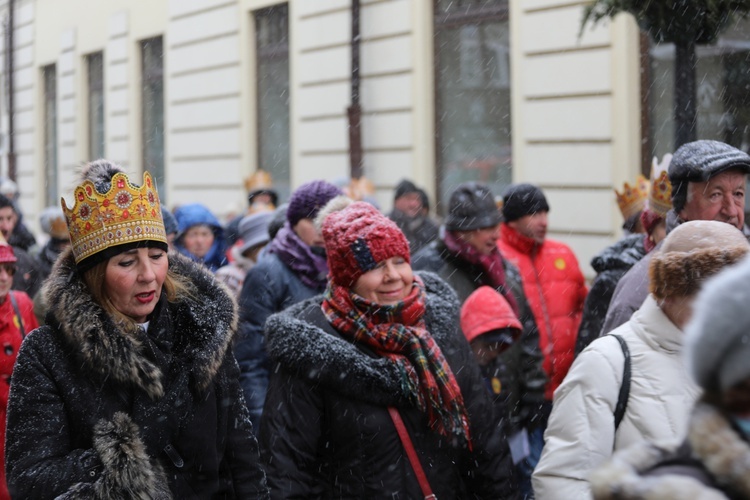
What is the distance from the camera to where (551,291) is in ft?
21.4

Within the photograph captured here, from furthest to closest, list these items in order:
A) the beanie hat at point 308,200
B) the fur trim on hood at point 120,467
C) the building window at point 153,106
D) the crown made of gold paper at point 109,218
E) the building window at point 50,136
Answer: the building window at point 50,136 < the building window at point 153,106 < the beanie hat at point 308,200 < the crown made of gold paper at point 109,218 < the fur trim on hood at point 120,467

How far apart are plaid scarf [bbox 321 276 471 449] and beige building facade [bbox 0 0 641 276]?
104cm

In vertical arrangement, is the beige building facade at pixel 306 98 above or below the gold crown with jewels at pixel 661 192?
above

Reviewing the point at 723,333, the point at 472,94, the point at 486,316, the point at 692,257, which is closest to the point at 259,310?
the point at 486,316

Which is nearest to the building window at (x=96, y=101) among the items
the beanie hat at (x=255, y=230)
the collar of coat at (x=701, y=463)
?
the beanie hat at (x=255, y=230)

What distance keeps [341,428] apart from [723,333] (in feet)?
7.57

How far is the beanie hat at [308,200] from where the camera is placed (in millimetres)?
5895

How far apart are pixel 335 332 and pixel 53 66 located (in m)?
21.1

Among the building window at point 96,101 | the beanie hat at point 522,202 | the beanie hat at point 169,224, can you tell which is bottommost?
the beanie hat at point 169,224

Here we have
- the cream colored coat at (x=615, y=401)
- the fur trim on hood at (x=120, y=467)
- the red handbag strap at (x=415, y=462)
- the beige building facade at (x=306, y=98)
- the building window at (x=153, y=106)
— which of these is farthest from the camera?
the building window at (x=153, y=106)

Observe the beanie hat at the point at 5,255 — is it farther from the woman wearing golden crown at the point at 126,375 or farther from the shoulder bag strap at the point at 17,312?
the woman wearing golden crown at the point at 126,375

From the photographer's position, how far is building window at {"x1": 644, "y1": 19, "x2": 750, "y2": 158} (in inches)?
373

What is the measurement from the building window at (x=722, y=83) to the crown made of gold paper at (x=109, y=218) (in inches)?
270

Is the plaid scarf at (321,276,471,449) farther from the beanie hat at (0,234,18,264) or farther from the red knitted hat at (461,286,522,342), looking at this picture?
the beanie hat at (0,234,18,264)
